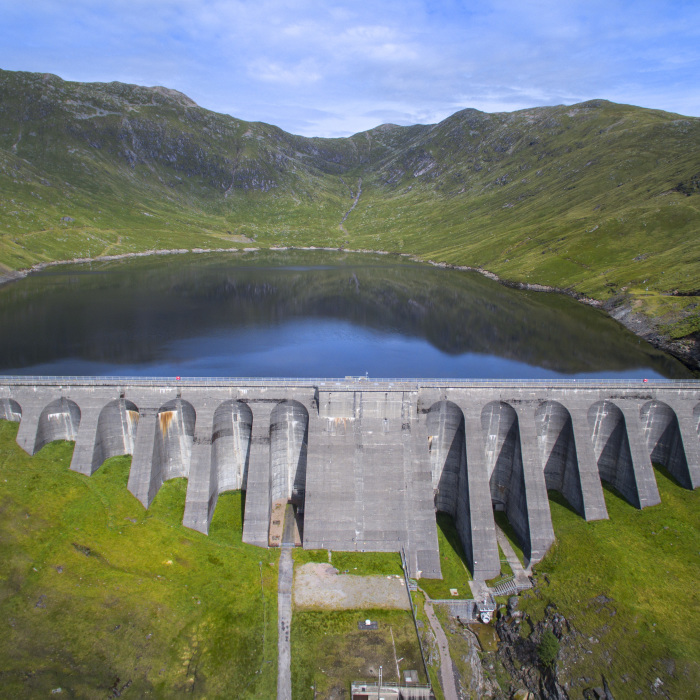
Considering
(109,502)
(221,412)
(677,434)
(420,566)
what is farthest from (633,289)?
(109,502)

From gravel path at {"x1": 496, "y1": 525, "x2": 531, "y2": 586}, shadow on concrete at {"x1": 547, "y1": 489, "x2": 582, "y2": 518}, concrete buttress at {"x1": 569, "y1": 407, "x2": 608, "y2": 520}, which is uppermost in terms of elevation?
concrete buttress at {"x1": 569, "y1": 407, "x2": 608, "y2": 520}

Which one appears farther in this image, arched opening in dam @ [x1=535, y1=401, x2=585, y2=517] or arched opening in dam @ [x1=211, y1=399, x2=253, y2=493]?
arched opening in dam @ [x1=535, y1=401, x2=585, y2=517]

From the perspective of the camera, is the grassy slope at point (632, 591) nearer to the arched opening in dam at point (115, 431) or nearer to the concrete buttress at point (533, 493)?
the concrete buttress at point (533, 493)

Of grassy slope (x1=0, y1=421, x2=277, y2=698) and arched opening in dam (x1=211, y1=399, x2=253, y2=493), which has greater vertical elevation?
arched opening in dam (x1=211, y1=399, x2=253, y2=493)

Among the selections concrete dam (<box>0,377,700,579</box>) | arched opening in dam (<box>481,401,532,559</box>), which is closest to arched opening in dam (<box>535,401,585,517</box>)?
concrete dam (<box>0,377,700,579</box>)

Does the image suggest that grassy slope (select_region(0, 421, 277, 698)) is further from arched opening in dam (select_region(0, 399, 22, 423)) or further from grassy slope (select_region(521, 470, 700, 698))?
grassy slope (select_region(521, 470, 700, 698))

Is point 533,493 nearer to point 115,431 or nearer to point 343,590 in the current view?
point 343,590
